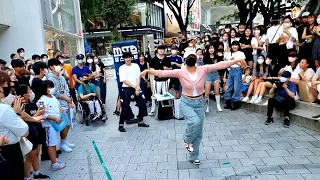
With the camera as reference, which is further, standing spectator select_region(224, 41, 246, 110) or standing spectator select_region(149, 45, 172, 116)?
standing spectator select_region(149, 45, 172, 116)

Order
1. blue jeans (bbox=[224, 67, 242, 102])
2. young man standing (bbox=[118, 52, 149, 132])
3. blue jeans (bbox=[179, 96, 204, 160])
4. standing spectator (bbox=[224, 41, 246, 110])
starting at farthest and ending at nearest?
blue jeans (bbox=[224, 67, 242, 102])
standing spectator (bbox=[224, 41, 246, 110])
young man standing (bbox=[118, 52, 149, 132])
blue jeans (bbox=[179, 96, 204, 160])

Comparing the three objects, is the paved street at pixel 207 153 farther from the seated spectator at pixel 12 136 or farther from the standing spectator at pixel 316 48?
the standing spectator at pixel 316 48

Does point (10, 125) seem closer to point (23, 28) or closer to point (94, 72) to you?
point (94, 72)

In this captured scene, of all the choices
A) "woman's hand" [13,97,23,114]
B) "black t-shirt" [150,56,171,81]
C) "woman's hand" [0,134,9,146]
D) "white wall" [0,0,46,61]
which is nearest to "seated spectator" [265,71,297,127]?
"black t-shirt" [150,56,171,81]

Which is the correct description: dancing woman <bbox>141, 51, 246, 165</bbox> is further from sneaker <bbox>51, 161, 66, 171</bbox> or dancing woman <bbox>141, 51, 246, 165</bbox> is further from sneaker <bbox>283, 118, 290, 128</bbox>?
sneaker <bbox>283, 118, 290, 128</bbox>

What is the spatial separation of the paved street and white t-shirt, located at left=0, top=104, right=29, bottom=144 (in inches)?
44.9

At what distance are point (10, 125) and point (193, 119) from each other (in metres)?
2.47

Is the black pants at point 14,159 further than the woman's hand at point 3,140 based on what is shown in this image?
Yes

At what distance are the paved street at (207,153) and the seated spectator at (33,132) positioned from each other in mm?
413

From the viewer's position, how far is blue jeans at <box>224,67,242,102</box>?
25.3 ft

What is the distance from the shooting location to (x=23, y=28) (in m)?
11.6

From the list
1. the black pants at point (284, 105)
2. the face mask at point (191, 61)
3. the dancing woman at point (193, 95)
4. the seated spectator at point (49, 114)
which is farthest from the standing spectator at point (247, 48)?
the seated spectator at point (49, 114)

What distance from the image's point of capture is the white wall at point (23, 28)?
11.4 metres

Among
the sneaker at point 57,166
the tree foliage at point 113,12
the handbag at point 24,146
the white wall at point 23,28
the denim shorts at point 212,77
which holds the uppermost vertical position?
the tree foliage at point 113,12
